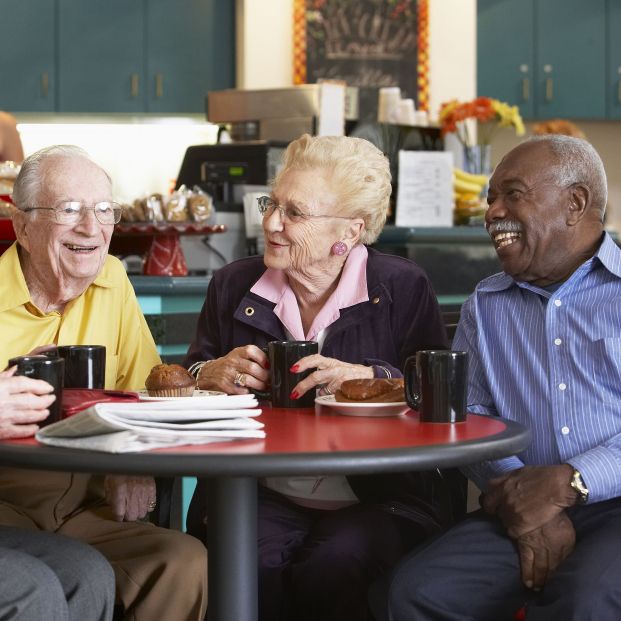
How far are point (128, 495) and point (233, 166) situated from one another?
9.39 feet

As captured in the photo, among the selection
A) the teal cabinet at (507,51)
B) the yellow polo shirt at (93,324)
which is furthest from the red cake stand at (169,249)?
the teal cabinet at (507,51)

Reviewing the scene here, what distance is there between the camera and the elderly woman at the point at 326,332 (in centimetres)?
195

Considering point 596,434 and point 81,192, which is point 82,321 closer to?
point 81,192

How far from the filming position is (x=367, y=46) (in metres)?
7.22

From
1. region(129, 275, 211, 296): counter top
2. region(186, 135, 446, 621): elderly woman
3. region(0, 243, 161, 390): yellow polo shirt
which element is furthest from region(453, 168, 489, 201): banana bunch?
region(0, 243, 161, 390): yellow polo shirt

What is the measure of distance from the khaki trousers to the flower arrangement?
3.13 metres

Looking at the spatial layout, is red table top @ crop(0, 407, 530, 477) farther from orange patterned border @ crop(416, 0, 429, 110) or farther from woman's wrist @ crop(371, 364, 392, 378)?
orange patterned border @ crop(416, 0, 429, 110)

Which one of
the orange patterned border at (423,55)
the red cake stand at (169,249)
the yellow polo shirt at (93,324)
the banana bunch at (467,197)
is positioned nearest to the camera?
the yellow polo shirt at (93,324)

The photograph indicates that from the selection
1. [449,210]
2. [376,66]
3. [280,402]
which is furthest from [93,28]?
[280,402]

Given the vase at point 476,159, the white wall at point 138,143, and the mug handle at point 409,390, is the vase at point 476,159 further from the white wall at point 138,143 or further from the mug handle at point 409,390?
the mug handle at point 409,390

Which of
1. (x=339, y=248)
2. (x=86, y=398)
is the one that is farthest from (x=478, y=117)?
(x=86, y=398)

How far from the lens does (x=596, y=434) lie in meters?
1.90

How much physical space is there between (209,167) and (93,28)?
105 inches

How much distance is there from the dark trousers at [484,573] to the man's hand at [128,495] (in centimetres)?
43
